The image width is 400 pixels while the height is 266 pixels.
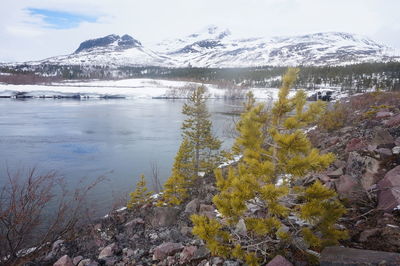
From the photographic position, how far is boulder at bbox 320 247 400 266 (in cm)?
326

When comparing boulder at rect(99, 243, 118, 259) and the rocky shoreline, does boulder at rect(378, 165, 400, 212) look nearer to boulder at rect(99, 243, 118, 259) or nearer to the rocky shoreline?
the rocky shoreline

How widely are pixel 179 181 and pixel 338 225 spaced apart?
8141 millimetres

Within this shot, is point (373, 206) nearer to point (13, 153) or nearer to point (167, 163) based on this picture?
point (167, 163)

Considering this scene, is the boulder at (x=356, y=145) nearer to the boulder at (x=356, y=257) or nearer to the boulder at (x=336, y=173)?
the boulder at (x=336, y=173)

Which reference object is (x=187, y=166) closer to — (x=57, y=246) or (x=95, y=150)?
(x=57, y=246)

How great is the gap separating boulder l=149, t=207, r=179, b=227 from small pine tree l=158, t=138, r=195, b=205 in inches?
59.3

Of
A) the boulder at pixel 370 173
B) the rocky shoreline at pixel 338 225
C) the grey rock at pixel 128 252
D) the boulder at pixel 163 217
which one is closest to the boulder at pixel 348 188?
the rocky shoreline at pixel 338 225

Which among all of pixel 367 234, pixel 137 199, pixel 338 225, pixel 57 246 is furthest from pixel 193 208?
pixel 367 234

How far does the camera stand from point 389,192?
17.2 feet

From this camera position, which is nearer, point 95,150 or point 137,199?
point 137,199

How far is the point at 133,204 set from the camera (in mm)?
12133

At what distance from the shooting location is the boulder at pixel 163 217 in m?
9.73

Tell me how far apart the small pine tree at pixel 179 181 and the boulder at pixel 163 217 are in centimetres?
151

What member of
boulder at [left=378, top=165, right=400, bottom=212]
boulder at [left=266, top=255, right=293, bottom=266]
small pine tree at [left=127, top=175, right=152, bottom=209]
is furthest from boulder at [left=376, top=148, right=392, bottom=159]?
small pine tree at [left=127, top=175, right=152, bottom=209]
